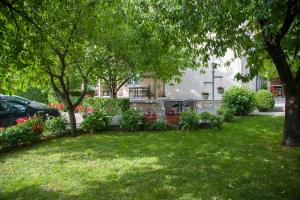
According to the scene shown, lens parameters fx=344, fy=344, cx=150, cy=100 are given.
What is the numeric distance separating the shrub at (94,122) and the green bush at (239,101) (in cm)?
642

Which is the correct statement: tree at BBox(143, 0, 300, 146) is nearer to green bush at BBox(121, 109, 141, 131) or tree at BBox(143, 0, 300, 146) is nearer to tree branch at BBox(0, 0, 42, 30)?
tree branch at BBox(0, 0, 42, 30)

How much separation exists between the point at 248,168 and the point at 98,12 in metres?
5.77

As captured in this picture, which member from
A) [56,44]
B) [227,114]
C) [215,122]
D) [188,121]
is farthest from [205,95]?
[56,44]

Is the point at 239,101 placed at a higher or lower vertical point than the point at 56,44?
lower

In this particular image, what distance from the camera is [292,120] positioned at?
31.0 ft

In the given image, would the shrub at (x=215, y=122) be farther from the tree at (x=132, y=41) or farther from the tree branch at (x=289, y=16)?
the tree branch at (x=289, y=16)

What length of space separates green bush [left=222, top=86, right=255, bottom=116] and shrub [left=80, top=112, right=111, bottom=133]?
253 inches

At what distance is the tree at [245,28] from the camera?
643 centimetres

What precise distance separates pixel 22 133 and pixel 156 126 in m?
4.68

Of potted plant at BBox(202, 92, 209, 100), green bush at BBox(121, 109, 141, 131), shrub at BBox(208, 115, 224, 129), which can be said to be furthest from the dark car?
potted plant at BBox(202, 92, 209, 100)

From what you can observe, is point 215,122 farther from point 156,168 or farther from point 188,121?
point 156,168

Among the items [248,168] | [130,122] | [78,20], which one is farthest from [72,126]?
[248,168]

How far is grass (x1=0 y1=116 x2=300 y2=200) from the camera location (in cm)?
626

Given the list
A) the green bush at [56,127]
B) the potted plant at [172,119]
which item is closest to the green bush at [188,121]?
the potted plant at [172,119]
